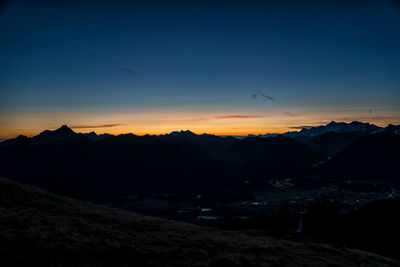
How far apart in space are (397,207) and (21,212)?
9955cm

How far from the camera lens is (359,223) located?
71.8m

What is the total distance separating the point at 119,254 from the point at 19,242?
6834mm

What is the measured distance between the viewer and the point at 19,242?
55.1 ft

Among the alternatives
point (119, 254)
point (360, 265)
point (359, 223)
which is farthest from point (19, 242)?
point (359, 223)

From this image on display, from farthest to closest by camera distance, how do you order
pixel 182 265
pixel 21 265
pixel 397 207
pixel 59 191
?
pixel 397 207 → pixel 59 191 → pixel 182 265 → pixel 21 265

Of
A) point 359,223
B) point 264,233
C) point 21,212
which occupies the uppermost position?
point 21,212

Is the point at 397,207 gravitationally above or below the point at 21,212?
below

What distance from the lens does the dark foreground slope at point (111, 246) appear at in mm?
16156

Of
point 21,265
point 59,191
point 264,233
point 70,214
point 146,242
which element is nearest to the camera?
point 21,265

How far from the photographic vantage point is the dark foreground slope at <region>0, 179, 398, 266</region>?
16.2m

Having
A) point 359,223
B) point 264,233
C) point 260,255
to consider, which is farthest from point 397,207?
point 260,255

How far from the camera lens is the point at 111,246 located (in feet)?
63.8

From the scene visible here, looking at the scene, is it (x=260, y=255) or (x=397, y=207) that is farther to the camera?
(x=397, y=207)

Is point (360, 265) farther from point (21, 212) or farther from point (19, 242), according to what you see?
point (21, 212)
